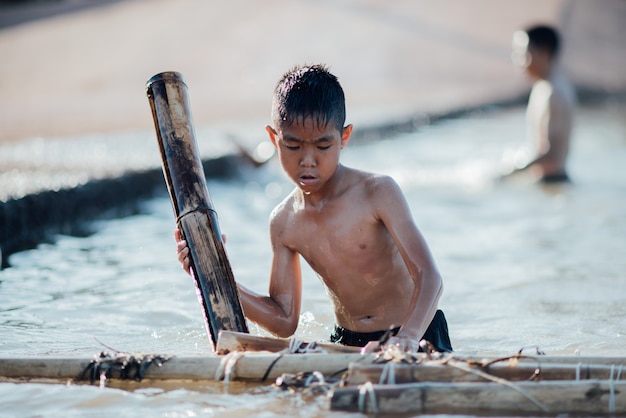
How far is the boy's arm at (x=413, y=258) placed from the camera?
311cm

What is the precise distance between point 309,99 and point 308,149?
18 cm

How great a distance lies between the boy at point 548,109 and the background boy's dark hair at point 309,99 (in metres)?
5.65

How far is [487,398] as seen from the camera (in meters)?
2.65

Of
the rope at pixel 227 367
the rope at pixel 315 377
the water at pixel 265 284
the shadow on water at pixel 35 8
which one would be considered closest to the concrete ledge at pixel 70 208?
the water at pixel 265 284

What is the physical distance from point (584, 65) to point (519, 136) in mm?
6488

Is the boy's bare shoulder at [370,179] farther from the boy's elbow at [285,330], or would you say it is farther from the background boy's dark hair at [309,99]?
the boy's elbow at [285,330]

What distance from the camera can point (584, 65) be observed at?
63.2 ft

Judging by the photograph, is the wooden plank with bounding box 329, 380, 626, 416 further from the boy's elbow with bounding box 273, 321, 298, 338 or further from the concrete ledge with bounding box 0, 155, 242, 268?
the concrete ledge with bounding box 0, 155, 242, 268

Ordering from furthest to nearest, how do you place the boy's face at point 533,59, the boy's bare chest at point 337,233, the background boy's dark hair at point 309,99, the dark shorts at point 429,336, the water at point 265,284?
the boy's face at point 533,59
the dark shorts at point 429,336
the boy's bare chest at point 337,233
the background boy's dark hair at point 309,99
the water at point 265,284

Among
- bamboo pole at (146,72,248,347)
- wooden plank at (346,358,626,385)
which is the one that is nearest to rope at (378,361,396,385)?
wooden plank at (346,358,626,385)

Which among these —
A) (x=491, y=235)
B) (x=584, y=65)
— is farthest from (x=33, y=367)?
(x=584, y=65)

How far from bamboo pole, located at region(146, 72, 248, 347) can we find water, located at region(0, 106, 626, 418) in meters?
0.26

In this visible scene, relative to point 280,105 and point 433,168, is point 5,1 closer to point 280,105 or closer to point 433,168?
point 433,168

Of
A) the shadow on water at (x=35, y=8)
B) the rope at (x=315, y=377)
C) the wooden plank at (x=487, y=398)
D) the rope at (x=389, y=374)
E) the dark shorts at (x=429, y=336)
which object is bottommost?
the wooden plank at (x=487, y=398)
